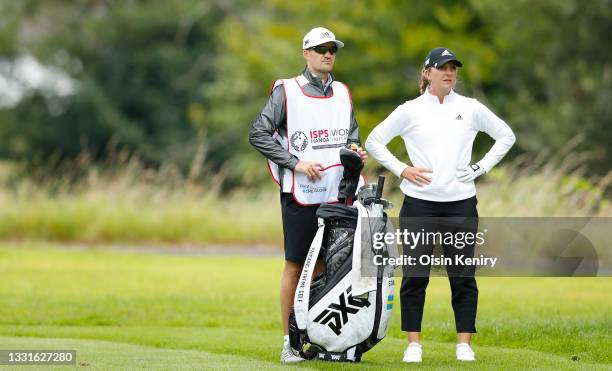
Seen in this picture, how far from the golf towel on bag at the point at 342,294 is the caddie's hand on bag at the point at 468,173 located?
0.54 meters

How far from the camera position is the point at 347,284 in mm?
7559

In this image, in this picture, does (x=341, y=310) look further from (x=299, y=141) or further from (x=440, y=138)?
(x=440, y=138)

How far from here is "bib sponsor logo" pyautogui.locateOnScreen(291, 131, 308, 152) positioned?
7707 mm

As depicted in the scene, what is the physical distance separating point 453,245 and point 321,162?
100 centimetres

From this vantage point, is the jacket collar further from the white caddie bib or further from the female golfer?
the white caddie bib

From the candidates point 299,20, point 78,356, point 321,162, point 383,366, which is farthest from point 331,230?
point 299,20

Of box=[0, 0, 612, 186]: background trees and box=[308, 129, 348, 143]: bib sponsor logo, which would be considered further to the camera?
box=[0, 0, 612, 186]: background trees

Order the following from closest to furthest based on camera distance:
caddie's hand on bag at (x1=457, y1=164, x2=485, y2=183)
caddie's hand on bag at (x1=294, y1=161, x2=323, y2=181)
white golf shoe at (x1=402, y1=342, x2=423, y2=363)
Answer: caddie's hand on bag at (x1=457, y1=164, x2=485, y2=183)
caddie's hand on bag at (x1=294, y1=161, x2=323, y2=181)
white golf shoe at (x1=402, y1=342, x2=423, y2=363)

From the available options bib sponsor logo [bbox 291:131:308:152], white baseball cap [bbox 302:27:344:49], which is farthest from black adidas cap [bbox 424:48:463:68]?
bib sponsor logo [bbox 291:131:308:152]

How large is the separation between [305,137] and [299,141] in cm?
5

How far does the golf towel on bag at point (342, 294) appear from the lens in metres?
7.51

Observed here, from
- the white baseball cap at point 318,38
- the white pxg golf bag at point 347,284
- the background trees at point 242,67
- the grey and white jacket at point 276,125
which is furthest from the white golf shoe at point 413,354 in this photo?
the background trees at point 242,67

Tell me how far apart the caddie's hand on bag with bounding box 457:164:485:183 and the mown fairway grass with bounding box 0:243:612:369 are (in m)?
1.18

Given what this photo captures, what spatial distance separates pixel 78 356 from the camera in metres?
8.15
